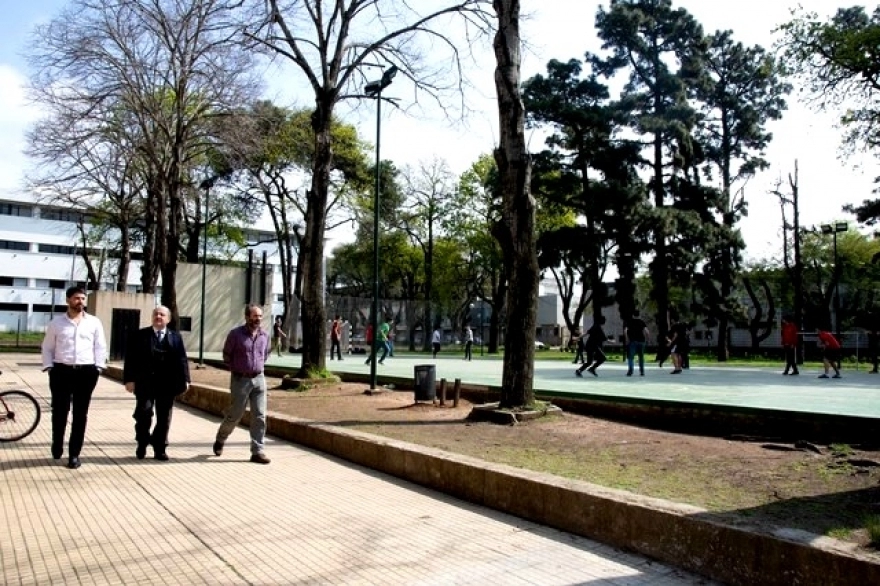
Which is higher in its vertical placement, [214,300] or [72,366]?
[214,300]

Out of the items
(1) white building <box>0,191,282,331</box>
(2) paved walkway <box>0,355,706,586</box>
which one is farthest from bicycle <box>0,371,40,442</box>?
(1) white building <box>0,191,282,331</box>

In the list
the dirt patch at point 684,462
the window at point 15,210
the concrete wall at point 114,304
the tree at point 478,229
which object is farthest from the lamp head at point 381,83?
the window at point 15,210

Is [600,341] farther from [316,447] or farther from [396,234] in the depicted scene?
[396,234]

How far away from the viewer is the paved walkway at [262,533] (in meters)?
4.56

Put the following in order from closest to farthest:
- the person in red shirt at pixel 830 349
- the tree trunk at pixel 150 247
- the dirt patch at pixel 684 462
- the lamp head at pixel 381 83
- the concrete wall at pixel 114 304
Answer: the dirt patch at pixel 684 462, the lamp head at pixel 381 83, the person in red shirt at pixel 830 349, the tree trunk at pixel 150 247, the concrete wall at pixel 114 304

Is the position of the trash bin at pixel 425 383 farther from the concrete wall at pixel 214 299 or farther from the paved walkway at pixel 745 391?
the concrete wall at pixel 214 299

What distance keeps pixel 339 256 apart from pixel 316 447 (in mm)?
59019

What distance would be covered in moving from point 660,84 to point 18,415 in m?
33.4

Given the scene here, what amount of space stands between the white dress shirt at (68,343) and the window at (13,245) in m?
71.5

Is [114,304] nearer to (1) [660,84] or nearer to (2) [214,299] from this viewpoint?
(2) [214,299]

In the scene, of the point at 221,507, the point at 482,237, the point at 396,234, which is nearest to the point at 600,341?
the point at 221,507

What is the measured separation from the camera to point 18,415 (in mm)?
9648

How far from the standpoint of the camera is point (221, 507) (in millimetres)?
6254

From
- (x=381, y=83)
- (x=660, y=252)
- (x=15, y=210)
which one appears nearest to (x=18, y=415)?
(x=381, y=83)
